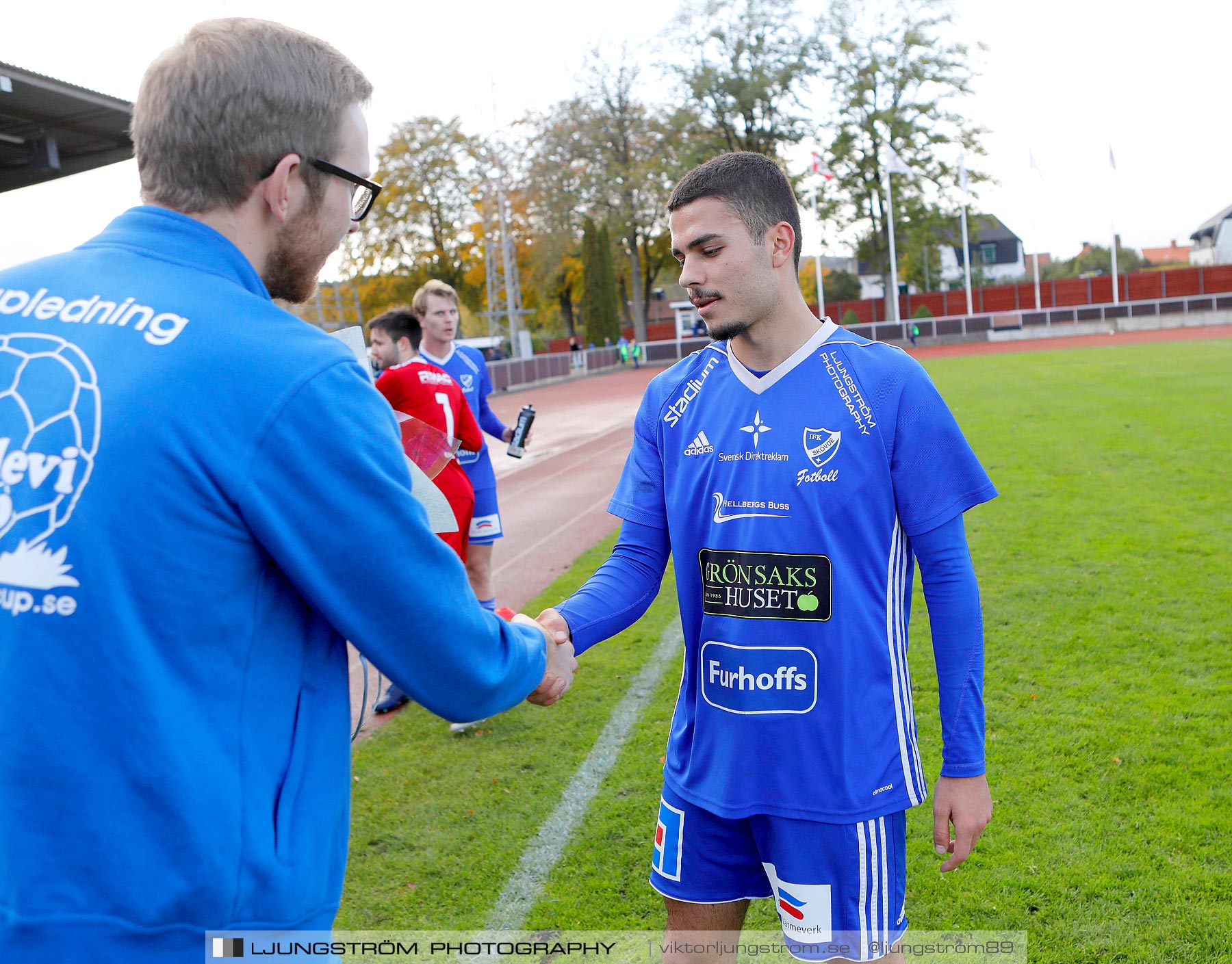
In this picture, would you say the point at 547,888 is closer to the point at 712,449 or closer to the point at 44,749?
the point at 712,449

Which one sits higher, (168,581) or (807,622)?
(168,581)

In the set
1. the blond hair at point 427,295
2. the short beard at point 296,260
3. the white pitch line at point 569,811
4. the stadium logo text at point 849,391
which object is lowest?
the white pitch line at point 569,811

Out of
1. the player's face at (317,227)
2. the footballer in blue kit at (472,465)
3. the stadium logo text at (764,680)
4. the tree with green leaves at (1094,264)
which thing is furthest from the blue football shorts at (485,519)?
the tree with green leaves at (1094,264)

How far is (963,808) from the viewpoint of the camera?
2.18 m

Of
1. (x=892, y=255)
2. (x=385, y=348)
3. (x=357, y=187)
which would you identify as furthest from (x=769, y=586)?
(x=892, y=255)

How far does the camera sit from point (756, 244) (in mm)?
2393

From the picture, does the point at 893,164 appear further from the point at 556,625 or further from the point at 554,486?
the point at 556,625

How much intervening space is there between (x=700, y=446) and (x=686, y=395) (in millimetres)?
168

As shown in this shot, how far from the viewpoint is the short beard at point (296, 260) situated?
145cm

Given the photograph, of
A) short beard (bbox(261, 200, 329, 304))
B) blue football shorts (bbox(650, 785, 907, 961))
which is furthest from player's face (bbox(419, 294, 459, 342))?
short beard (bbox(261, 200, 329, 304))

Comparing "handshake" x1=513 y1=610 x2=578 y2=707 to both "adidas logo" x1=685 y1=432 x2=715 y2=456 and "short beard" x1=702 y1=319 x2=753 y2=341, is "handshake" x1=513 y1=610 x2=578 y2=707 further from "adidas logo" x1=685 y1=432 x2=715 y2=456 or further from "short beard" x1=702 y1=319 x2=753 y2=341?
"short beard" x1=702 y1=319 x2=753 y2=341

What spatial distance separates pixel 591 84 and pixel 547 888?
52994mm

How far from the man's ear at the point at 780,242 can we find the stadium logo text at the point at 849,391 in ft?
0.91

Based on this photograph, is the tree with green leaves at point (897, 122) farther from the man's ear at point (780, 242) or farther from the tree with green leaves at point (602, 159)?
the man's ear at point (780, 242)
